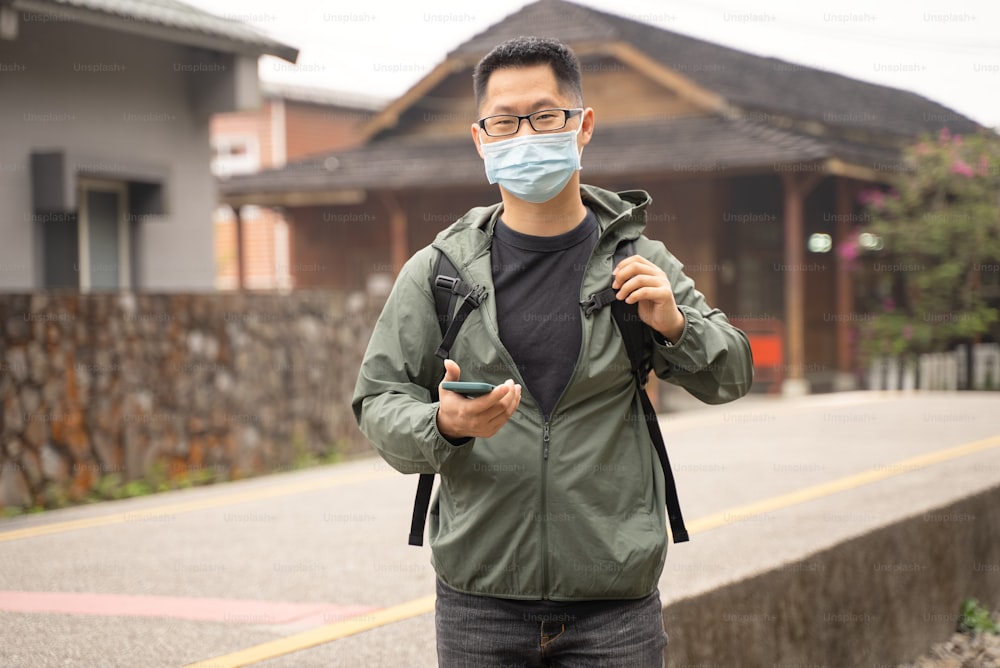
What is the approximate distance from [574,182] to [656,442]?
59cm

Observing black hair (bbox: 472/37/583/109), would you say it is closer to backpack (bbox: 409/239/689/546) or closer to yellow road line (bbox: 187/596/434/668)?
backpack (bbox: 409/239/689/546)

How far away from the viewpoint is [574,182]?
112 inches

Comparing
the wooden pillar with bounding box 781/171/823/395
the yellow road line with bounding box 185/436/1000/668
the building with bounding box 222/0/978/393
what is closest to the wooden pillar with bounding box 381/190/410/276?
the building with bounding box 222/0/978/393

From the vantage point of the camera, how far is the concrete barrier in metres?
4.51

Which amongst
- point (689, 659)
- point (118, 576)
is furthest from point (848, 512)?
point (118, 576)

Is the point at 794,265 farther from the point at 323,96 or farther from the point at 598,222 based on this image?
the point at 323,96

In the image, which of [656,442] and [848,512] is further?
[848,512]

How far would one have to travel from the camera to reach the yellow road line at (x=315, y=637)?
432cm

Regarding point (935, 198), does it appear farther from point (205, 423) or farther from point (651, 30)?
point (205, 423)

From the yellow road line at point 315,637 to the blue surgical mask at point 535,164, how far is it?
2.20 metres

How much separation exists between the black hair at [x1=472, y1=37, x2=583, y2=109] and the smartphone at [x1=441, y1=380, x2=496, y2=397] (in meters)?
0.72

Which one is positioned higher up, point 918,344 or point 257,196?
point 257,196

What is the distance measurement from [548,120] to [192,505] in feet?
21.6

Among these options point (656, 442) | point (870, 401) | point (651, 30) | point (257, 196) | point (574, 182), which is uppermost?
point (651, 30)
